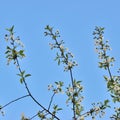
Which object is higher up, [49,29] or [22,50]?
[49,29]

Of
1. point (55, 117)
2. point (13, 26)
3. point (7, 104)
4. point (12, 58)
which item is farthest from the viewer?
point (13, 26)

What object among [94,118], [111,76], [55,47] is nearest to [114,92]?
[111,76]

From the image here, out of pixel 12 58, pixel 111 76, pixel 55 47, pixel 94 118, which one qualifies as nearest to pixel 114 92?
pixel 111 76

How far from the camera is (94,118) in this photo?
33.8 feet

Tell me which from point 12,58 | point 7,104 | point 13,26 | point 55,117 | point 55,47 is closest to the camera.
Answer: point 7,104

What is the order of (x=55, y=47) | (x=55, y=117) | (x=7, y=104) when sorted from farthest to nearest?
(x=55, y=47) < (x=55, y=117) < (x=7, y=104)

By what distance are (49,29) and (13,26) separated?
5.14 ft

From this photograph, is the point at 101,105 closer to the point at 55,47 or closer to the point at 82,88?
the point at 82,88

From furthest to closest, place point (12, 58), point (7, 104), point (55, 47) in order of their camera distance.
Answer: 1. point (55, 47)
2. point (12, 58)
3. point (7, 104)

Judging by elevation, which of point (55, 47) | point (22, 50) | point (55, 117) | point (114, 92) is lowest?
point (55, 117)

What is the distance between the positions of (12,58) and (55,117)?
205 centimetres

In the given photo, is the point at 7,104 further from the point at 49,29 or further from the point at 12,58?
the point at 49,29

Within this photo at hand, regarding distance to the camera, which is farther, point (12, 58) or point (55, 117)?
point (12, 58)

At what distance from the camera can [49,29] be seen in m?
12.4
